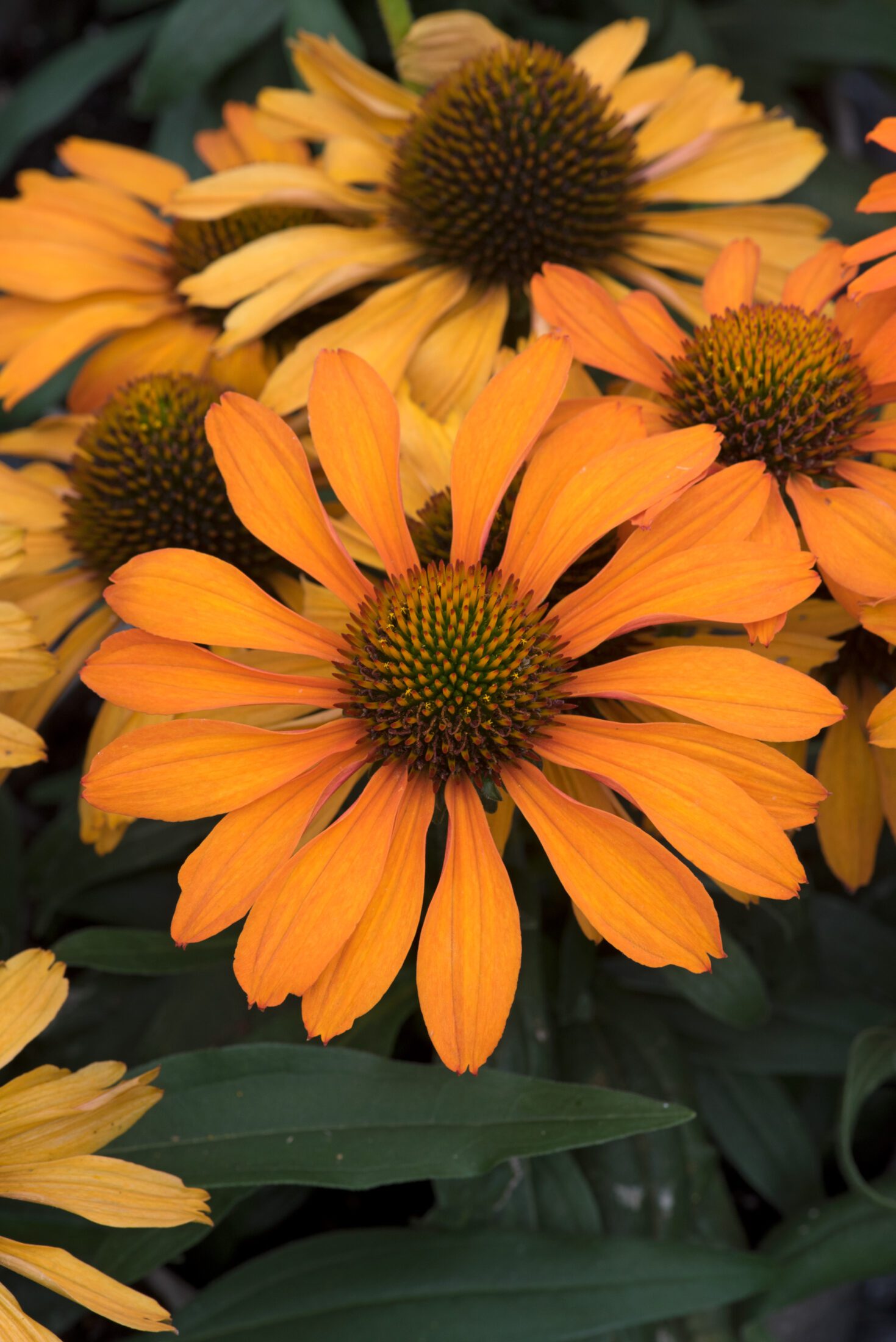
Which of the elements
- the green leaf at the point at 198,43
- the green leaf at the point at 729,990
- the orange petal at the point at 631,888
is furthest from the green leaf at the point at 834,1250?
the green leaf at the point at 198,43

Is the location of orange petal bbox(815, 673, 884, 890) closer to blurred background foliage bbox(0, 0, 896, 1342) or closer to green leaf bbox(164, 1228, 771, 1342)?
blurred background foliage bbox(0, 0, 896, 1342)

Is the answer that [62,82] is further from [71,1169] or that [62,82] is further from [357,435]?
[71,1169]

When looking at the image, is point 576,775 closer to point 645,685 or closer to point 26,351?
point 645,685

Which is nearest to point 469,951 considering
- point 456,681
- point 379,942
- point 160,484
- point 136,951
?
point 379,942

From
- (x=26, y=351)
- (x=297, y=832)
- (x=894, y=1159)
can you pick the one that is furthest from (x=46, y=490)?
(x=894, y=1159)

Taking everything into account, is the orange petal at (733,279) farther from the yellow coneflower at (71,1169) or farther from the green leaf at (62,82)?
the green leaf at (62,82)
